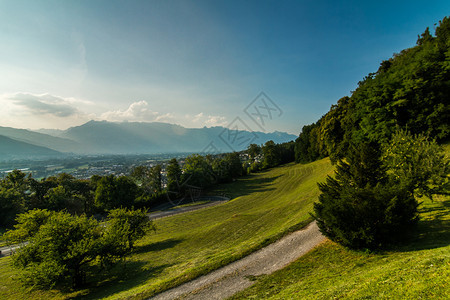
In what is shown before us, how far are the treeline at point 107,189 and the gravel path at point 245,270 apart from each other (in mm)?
32531

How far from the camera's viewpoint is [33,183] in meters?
47.1

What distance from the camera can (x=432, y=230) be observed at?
10883 mm

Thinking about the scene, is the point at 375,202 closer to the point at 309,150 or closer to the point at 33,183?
the point at 309,150

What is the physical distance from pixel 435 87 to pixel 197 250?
37249mm

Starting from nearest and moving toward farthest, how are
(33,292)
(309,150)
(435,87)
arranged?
(33,292), (435,87), (309,150)

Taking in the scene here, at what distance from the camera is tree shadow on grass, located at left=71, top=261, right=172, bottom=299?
44.5 feet

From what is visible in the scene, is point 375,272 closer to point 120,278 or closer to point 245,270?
point 245,270

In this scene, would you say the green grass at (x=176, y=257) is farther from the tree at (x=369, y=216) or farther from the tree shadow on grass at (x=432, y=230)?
the tree shadow on grass at (x=432, y=230)

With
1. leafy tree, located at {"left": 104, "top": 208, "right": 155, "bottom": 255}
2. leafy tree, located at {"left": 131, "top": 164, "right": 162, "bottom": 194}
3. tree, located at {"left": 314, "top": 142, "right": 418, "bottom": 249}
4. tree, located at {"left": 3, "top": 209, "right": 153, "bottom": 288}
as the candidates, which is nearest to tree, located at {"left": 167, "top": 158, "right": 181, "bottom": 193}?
leafy tree, located at {"left": 131, "top": 164, "right": 162, "bottom": 194}

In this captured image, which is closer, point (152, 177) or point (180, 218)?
point (180, 218)

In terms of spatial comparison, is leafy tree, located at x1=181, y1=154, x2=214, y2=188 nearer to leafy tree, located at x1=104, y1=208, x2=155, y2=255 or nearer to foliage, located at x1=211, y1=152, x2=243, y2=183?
foliage, located at x1=211, y1=152, x2=243, y2=183

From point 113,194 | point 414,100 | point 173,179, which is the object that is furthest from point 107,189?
point 414,100

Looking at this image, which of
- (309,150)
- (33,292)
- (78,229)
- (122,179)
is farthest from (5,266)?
(309,150)

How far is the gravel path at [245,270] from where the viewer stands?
32.1 feet
